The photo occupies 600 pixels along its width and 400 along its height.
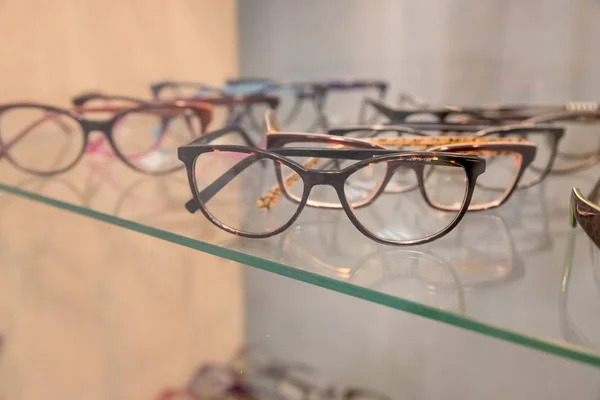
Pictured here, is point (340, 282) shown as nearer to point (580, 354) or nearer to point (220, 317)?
point (580, 354)

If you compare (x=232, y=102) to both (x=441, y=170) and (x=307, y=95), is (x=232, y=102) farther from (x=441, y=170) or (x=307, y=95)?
(x=441, y=170)

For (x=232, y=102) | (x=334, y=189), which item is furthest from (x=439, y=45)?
(x=334, y=189)

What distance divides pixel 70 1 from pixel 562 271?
0.66 metres

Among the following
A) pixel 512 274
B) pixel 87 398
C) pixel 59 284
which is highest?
pixel 512 274

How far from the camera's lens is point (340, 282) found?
0.98 ft

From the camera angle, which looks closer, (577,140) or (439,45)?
(577,140)

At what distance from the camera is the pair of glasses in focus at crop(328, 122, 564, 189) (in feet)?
1.47

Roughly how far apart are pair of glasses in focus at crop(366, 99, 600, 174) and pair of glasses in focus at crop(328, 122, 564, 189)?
2 centimetres

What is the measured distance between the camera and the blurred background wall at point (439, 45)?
62cm

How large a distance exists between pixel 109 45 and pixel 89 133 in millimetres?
283

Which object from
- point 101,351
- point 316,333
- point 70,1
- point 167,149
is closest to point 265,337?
point 316,333

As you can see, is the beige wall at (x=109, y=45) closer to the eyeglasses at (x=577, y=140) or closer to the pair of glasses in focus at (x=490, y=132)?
the pair of glasses in focus at (x=490, y=132)

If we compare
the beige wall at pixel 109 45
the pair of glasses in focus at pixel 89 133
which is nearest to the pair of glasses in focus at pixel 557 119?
Answer: the pair of glasses in focus at pixel 89 133

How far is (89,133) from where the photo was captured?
523 mm
